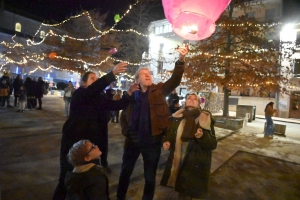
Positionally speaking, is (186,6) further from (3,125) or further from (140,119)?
(3,125)

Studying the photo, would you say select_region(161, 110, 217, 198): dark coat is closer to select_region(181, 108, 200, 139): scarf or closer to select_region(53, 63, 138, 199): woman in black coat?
select_region(181, 108, 200, 139): scarf

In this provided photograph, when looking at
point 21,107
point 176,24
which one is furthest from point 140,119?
point 21,107

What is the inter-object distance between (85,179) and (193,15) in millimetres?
2241

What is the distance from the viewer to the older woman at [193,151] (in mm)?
2770

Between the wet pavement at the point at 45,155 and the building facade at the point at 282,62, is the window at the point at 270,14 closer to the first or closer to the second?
the building facade at the point at 282,62

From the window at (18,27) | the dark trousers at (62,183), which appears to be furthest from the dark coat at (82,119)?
the window at (18,27)

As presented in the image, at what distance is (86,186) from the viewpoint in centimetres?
200

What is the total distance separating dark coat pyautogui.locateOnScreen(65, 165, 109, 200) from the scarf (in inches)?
49.5

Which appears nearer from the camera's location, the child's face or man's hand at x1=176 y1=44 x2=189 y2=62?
the child's face

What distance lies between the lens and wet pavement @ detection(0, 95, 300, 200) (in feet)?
11.7

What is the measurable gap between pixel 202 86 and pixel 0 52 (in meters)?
29.5

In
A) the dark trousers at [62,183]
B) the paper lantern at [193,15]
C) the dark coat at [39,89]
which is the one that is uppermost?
the paper lantern at [193,15]

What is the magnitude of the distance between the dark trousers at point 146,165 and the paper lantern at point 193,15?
1.58 meters

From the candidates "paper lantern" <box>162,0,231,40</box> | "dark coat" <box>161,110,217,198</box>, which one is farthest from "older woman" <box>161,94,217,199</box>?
"paper lantern" <box>162,0,231,40</box>
